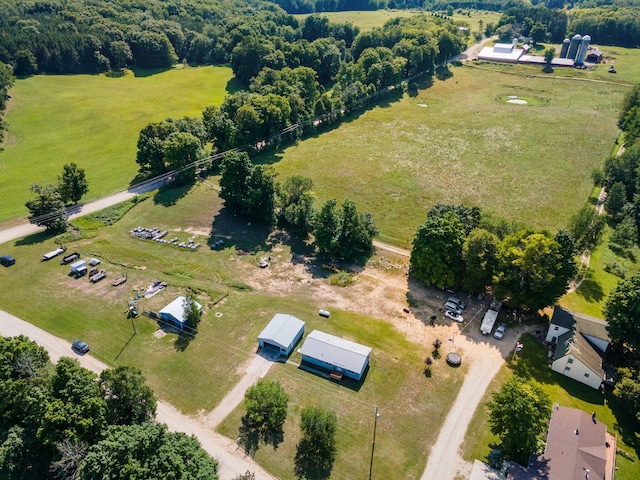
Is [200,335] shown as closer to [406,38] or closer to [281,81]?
[281,81]

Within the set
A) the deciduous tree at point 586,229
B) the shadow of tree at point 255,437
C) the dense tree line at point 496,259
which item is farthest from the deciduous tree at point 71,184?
the deciduous tree at point 586,229

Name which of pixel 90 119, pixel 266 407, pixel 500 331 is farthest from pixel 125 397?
pixel 90 119

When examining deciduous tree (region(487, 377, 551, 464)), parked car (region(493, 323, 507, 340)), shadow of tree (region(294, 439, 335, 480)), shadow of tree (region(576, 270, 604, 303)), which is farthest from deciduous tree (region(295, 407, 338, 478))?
shadow of tree (region(576, 270, 604, 303))

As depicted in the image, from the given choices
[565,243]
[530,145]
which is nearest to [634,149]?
[530,145]

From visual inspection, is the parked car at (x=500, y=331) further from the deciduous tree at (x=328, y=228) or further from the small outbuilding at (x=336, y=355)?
the deciduous tree at (x=328, y=228)

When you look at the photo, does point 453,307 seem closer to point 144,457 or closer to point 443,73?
point 144,457

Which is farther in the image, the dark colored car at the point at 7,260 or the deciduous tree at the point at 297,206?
the deciduous tree at the point at 297,206
